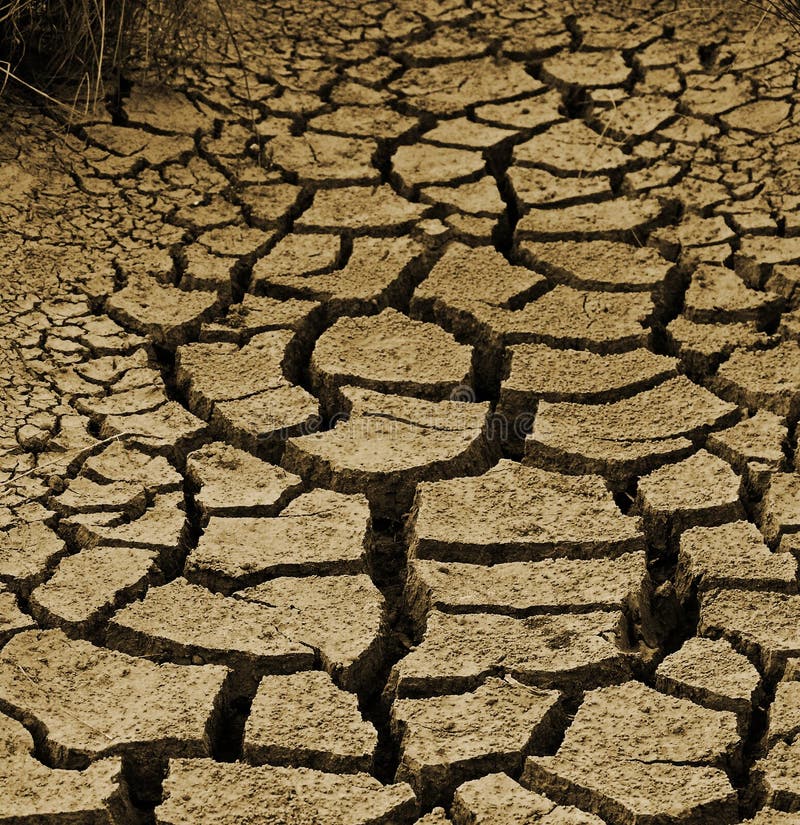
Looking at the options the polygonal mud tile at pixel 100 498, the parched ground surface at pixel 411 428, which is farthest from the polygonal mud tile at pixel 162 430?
the polygonal mud tile at pixel 100 498

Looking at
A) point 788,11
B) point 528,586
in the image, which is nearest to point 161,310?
point 528,586

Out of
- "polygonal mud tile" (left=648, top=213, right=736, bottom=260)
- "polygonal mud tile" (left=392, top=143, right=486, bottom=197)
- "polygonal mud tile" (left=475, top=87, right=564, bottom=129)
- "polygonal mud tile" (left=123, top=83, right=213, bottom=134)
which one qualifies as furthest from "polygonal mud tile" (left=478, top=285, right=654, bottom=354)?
"polygonal mud tile" (left=123, top=83, right=213, bottom=134)

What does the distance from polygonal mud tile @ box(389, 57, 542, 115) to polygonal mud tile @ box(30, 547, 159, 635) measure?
1651 millimetres

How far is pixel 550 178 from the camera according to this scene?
3533 mm

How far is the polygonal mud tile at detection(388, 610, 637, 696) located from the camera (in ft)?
7.64

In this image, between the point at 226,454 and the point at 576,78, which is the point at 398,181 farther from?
the point at 226,454

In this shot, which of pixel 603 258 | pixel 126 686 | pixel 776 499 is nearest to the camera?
pixel 126 686

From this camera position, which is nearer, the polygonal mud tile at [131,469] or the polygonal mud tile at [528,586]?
the polygonal mud tile at [528,586]

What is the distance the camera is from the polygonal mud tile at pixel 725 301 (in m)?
3.14

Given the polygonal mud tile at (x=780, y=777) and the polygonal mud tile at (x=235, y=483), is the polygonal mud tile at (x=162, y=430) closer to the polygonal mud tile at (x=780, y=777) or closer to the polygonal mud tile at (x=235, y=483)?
the polygonal mud tile at (x=235, y=483)

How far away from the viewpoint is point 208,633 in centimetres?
240

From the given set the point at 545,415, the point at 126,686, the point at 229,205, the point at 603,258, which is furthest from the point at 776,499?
the point at 229,205

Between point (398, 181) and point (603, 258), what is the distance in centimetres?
52

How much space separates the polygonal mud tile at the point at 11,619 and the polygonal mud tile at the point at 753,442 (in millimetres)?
1216
